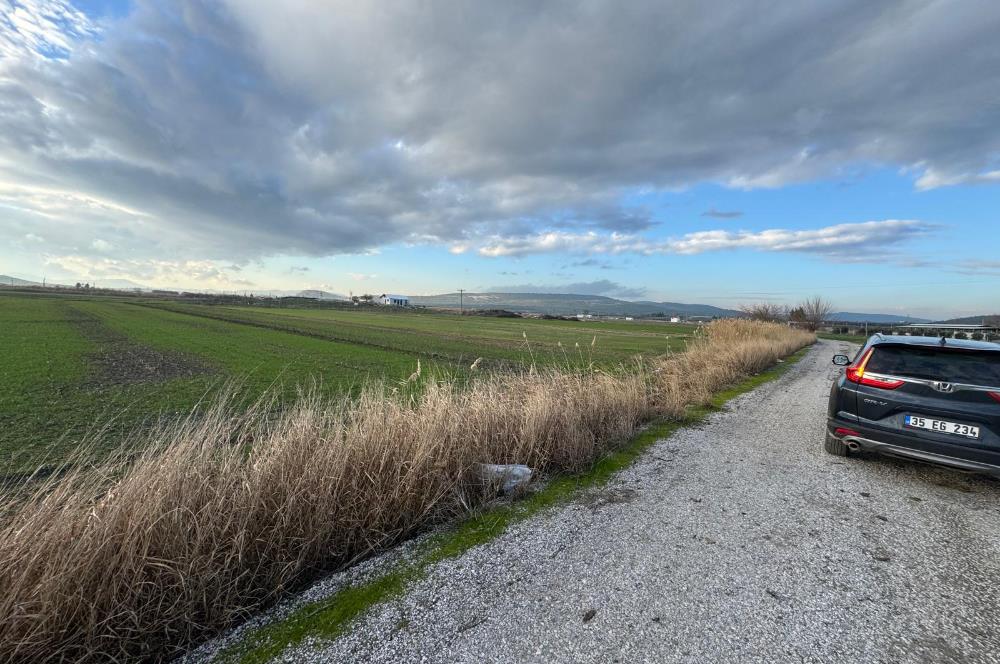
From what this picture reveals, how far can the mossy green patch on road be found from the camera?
269 centimetres

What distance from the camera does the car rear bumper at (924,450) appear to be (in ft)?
16.2

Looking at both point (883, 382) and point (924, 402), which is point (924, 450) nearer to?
point (924, 402)

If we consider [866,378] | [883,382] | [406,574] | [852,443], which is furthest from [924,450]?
[406,574]

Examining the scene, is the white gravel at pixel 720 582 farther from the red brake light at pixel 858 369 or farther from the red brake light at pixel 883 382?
the red brake light at pixel 858 369

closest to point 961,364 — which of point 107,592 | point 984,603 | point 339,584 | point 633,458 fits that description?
point 984,603

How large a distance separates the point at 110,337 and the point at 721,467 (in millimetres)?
30849

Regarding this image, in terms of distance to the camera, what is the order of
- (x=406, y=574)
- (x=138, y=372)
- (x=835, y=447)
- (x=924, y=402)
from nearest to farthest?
(x=406, y=574)
(x=924, y=402)
(x=835, y=447)
(x=138, y=372)

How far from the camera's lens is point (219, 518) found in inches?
126

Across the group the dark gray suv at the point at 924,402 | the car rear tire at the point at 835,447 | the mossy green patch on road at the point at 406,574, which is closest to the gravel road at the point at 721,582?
the mossy green patch on road at the point at 406,574

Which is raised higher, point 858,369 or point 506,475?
point 858,369

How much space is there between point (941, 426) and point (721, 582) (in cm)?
409

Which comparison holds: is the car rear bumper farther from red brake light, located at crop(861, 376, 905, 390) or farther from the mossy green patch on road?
the mossy green patch on road

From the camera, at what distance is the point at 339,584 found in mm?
3238

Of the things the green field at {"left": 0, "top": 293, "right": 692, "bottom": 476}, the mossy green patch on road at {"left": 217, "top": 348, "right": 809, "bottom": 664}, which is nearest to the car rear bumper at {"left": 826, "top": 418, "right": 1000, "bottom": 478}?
the mossy green patch on road at {"left": 217, "top": 348, "right": 809, "bottom": 664}
